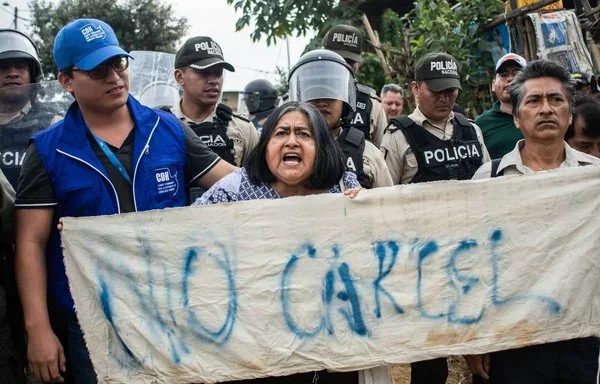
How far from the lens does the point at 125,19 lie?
26641 millimetres

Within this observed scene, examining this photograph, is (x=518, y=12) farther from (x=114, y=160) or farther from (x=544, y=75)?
(x=114, y=160)

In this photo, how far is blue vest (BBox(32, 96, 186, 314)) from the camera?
3.16 meters

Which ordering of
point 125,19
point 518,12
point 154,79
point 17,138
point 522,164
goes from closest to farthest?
point 522,164 < point 17,138 < point 154,79 < point 518,12 < point 125,19

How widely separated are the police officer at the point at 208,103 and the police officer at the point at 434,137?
40.0 inches

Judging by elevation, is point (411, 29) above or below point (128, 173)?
above

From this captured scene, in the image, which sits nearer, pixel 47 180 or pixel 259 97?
pixel 47 180

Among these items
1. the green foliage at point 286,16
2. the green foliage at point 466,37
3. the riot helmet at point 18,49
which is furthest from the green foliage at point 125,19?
the riot helmet at point 18,49

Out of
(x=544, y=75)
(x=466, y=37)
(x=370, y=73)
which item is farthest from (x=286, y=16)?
(x=544, y=75)

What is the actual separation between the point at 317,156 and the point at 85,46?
1142mm

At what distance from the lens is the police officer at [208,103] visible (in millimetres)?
4945

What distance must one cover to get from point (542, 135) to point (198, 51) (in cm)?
256

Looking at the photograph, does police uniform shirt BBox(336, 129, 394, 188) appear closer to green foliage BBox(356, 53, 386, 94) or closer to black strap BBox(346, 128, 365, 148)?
black strap BBox(346, 128, 365, 148)

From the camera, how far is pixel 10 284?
3354 mm

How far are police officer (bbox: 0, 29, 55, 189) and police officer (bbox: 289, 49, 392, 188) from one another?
5.08ft
